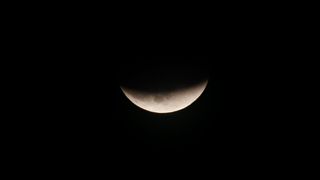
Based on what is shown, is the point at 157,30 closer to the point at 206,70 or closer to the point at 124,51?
the point at 124,51

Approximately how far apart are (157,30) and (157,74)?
0.56 meters

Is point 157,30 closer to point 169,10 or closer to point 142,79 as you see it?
point 169,10

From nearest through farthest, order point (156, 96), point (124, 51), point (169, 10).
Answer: point (169, 10) → point (124, 51) → point (156, 96)

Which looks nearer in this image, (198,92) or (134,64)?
(134,64)

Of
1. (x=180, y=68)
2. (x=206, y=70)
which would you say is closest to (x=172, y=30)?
(x=180, y=68)

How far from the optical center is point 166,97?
366 cm

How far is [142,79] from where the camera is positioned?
141 inches

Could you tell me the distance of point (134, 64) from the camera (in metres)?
3.48

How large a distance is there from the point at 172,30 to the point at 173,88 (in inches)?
28.9

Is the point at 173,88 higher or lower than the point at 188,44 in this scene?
lower

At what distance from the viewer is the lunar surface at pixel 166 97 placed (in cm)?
364

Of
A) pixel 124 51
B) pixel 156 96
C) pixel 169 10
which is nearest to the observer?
pixel 169 10

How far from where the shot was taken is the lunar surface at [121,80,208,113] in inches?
143

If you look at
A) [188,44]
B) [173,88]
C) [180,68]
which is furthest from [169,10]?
[173,88]
